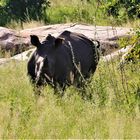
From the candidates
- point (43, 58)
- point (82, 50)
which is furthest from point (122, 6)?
point (43, 58)

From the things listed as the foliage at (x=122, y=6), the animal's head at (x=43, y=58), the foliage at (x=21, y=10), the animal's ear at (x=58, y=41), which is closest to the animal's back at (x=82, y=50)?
the foliage at (x=122, y=6)

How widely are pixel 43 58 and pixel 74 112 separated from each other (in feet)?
4.78

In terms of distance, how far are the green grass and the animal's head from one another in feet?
0.95

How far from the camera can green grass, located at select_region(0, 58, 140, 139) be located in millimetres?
7047

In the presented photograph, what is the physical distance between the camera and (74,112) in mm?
7965

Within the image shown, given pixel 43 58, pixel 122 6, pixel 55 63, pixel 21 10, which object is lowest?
pixel 21 10

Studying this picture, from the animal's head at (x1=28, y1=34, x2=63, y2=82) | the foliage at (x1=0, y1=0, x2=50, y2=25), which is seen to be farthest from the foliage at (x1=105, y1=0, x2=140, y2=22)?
the foliage at (x1=0, y1=0, x2=50, y2=25)

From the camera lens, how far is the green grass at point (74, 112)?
7047mm

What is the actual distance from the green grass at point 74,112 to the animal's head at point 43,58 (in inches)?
11.4

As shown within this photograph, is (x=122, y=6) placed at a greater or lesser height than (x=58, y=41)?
greater

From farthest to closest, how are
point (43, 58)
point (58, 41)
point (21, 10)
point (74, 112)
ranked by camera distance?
point (21, 10) < point (58, 41) < point (43, 58) < point (74, 112)

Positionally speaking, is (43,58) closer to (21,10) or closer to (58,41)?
(58,41)

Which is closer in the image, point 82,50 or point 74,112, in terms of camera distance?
point 74,112

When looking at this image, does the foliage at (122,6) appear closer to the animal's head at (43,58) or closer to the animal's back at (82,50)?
the animal's back at (82,50)
